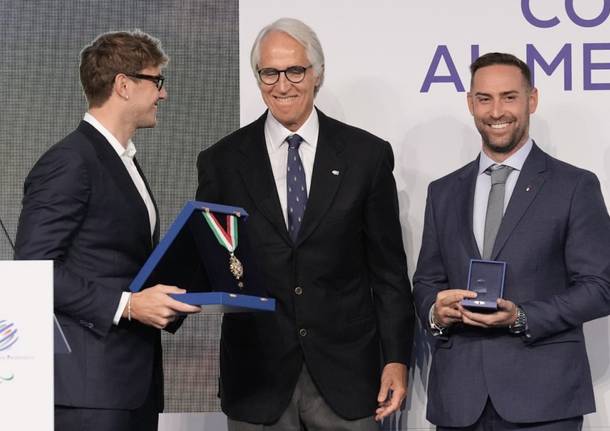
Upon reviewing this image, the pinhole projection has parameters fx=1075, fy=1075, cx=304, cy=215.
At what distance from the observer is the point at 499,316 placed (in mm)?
3188

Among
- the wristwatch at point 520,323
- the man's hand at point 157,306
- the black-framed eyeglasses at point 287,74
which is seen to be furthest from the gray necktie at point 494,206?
the man's hand at point 157,306

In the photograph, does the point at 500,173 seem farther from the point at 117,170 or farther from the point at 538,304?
the point at 117,170

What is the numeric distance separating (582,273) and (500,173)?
1.44 ft

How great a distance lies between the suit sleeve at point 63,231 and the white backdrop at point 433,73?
4.32ft

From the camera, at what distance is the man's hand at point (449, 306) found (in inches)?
126

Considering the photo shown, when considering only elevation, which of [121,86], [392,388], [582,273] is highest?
[121,86]

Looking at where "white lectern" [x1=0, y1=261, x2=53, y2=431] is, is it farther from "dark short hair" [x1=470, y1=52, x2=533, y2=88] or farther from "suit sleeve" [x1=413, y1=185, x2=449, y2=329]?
"dark short hair" [x1=470, y1=52, x2=533, y2=88]

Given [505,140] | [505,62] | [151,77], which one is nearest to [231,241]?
[151,77]

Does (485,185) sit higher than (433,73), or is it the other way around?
(433,73)

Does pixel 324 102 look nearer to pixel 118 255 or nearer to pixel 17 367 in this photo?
pixel 118 255

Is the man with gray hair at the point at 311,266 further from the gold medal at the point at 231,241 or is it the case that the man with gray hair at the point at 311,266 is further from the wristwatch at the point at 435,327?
the gold medal at the point at 231,241

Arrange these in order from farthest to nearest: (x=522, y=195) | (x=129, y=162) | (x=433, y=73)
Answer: (x=433, y=73)
(x=522, y=195)
(x=129, y=162)

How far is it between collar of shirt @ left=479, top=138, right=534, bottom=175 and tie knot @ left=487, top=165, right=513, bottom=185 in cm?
1

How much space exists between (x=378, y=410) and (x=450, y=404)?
0.79 ft
